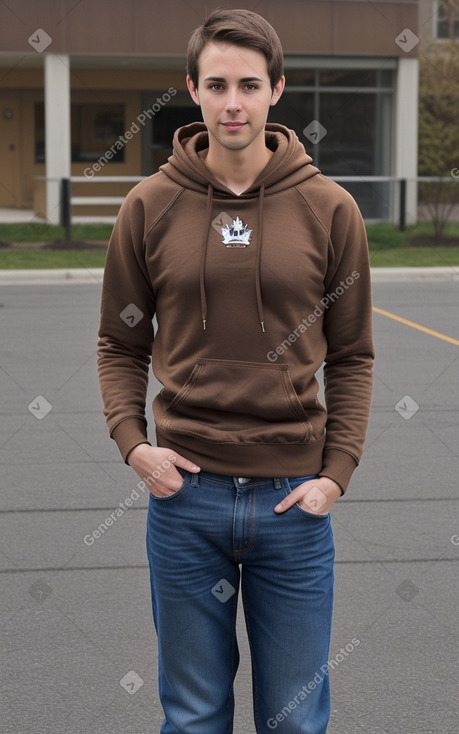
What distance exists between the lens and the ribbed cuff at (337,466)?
2.70 metres

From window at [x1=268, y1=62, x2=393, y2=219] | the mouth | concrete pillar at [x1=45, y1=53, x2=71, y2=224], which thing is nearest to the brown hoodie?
the mouth

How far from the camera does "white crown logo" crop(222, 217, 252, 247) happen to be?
2590mm

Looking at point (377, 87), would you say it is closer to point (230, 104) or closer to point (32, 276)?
point (32, 276)

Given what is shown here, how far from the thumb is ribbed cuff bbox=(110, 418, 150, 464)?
0.15m

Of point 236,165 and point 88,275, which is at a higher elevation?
point 88,275

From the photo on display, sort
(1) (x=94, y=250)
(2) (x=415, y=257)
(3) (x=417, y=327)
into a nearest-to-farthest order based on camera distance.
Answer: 1. (3) (x=417, y=327)
2. (2) (x=415, y=257)
3. (1) (x=94, y=250)

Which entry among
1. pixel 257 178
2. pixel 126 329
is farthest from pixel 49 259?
pixel 257 178

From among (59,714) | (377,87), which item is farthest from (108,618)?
(377,87)

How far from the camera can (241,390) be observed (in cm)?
257

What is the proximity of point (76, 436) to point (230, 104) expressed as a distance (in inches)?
230

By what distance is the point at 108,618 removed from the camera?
4.87m

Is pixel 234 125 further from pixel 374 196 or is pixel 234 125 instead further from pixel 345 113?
pixel 345 113

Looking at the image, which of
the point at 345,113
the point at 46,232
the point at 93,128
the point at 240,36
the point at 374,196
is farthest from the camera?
the point at 93,128

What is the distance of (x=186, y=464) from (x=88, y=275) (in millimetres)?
17887
